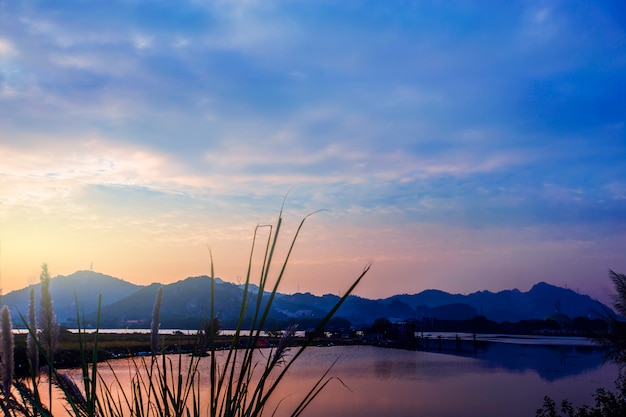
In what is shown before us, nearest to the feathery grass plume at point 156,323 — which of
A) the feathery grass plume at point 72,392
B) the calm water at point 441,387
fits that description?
the feathery grass plume at point 72,392

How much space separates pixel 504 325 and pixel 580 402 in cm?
15956

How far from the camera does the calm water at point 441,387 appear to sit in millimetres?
26609

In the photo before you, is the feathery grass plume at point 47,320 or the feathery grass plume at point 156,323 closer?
the feathery grass plume at point 156,323

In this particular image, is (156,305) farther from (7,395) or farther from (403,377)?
(403,377)

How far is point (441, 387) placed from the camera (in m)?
35.5

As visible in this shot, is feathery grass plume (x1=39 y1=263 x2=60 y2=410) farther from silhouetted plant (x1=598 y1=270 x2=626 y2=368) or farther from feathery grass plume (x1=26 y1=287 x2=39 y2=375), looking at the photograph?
silhouetted plant (x1=598 y1=270 x2=626 y2=368)

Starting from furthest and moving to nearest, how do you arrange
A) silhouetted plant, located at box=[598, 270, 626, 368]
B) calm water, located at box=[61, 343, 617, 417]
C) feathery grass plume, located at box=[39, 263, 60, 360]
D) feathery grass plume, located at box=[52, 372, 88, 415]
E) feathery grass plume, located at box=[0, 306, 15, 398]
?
calm water, located at box=[61, 343, 617, 417], silhouetted plant, located at box=[598, 270, 626, 368], feathery grass plume, located at box=[39, 263, 60, 360], feathery grass plume, located at box=[0, 306, 15, 398], feathery grass plume, located at box=[52, 372, 88, 415]

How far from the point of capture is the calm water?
87.3 ft

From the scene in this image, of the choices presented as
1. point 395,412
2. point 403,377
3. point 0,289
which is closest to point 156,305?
point 0,289

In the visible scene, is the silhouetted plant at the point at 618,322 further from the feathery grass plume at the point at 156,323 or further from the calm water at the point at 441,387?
the calm water at the point at 441,387

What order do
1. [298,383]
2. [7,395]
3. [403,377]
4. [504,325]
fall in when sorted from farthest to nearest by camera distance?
[504,325]
[403,377]
[298,383]
[7,395]

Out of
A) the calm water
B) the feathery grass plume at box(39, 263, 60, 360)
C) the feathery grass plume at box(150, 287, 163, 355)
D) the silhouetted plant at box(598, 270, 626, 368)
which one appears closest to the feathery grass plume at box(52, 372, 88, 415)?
the feathery grass plume at box(150, 287, 163, 355)

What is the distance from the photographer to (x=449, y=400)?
98.6 ft

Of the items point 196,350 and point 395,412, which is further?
point 395,412
